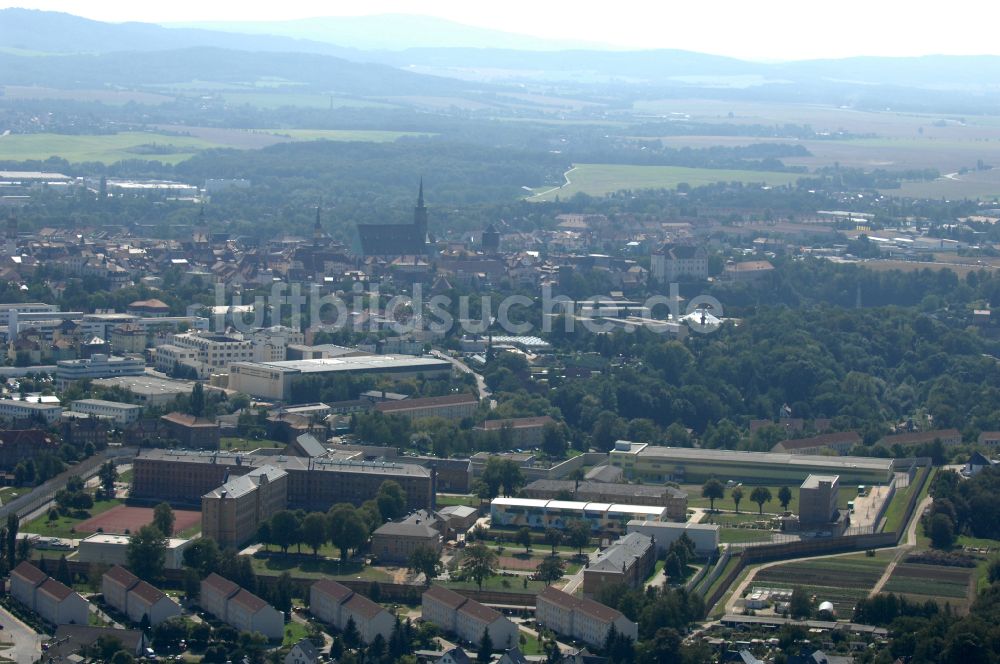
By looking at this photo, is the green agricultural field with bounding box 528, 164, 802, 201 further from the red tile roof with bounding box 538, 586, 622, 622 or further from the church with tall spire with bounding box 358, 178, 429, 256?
the red tile roof with bounding box 538, 586, 622, 622

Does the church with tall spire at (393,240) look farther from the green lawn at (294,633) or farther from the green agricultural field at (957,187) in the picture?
the green lawn at (294,633)

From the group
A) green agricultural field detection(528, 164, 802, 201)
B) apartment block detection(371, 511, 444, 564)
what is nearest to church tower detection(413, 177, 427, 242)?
green agricultural field detection(528, 164, 802, 201)

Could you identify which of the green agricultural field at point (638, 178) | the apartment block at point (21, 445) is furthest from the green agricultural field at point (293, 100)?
the apartment block at point (21, 445)

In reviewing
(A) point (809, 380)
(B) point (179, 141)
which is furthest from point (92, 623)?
(B) point (179, 141)

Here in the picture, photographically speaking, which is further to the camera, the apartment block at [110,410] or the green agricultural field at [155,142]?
the green agricultural field at [155,142]

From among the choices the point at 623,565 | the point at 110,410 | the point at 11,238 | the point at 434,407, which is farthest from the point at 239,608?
the point at 11,238
